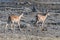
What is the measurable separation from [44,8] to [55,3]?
6.52ft

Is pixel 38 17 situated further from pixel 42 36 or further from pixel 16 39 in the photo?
pixel 16 39

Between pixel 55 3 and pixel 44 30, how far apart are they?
11.9 meters

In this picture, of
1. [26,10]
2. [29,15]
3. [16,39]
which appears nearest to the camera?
[16,39]

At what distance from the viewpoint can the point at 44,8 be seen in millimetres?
27453

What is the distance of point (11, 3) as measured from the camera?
1181 inches

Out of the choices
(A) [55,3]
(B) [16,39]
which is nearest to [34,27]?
(B) [16,39]

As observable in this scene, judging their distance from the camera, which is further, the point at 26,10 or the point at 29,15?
the point at 26,10

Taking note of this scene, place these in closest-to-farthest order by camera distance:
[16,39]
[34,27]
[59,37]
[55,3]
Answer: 1. [16,39]
2. [59,37]
3. [34,27]
4. [55,3]

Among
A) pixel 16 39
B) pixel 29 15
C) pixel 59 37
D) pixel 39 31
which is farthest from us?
pixel 29 15

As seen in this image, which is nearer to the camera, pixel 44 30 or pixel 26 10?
pixel 44 30

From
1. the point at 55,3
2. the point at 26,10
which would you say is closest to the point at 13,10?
the point at 26,10

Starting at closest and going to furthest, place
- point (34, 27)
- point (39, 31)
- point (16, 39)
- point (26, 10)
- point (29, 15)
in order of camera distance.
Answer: point (16, 39)
point (39, 31)
point (34, 27)
point (29, 15)
point (26, 10)

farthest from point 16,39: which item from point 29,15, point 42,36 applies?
point 29,15

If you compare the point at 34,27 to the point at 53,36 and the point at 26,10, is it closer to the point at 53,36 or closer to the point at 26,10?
the point at 53,36
